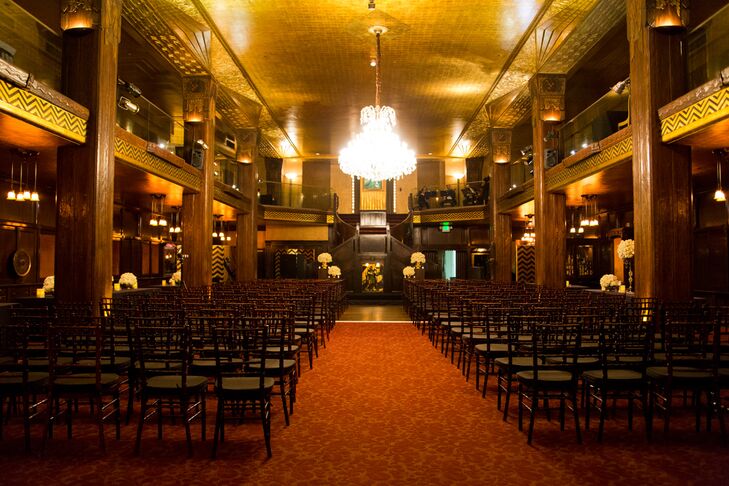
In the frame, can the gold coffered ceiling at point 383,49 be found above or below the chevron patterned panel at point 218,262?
above

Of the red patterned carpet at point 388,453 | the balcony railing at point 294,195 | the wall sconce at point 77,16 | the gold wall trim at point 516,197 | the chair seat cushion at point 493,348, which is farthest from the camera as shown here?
the balcony railing at point 294,195

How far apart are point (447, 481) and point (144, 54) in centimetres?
1356

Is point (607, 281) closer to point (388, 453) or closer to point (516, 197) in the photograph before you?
point (516, 197)

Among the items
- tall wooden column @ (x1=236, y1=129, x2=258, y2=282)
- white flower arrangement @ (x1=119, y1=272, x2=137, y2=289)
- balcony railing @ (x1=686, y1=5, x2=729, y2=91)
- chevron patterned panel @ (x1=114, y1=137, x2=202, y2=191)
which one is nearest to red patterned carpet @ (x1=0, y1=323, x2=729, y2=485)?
balcony railing @ (x1=686, y1=5, x2=729, y2=91)

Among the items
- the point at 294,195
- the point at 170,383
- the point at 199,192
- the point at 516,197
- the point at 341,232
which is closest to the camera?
the point at 170,383

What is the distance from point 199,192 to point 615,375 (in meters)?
12.3

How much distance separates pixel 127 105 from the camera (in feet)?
35.7

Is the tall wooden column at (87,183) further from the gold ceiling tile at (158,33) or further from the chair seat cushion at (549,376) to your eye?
the chair seat cushion at (549,376)

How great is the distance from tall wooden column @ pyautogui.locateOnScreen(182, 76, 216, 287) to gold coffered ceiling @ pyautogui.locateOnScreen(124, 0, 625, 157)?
71cm

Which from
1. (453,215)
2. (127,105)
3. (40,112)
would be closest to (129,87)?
(127,105)

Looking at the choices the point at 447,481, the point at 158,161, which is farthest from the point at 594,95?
the point at 447,481

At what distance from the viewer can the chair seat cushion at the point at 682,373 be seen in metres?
4.25

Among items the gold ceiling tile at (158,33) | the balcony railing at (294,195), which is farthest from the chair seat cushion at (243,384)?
the balcony railing at (294,195)

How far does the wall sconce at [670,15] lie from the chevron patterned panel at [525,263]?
16.9m
